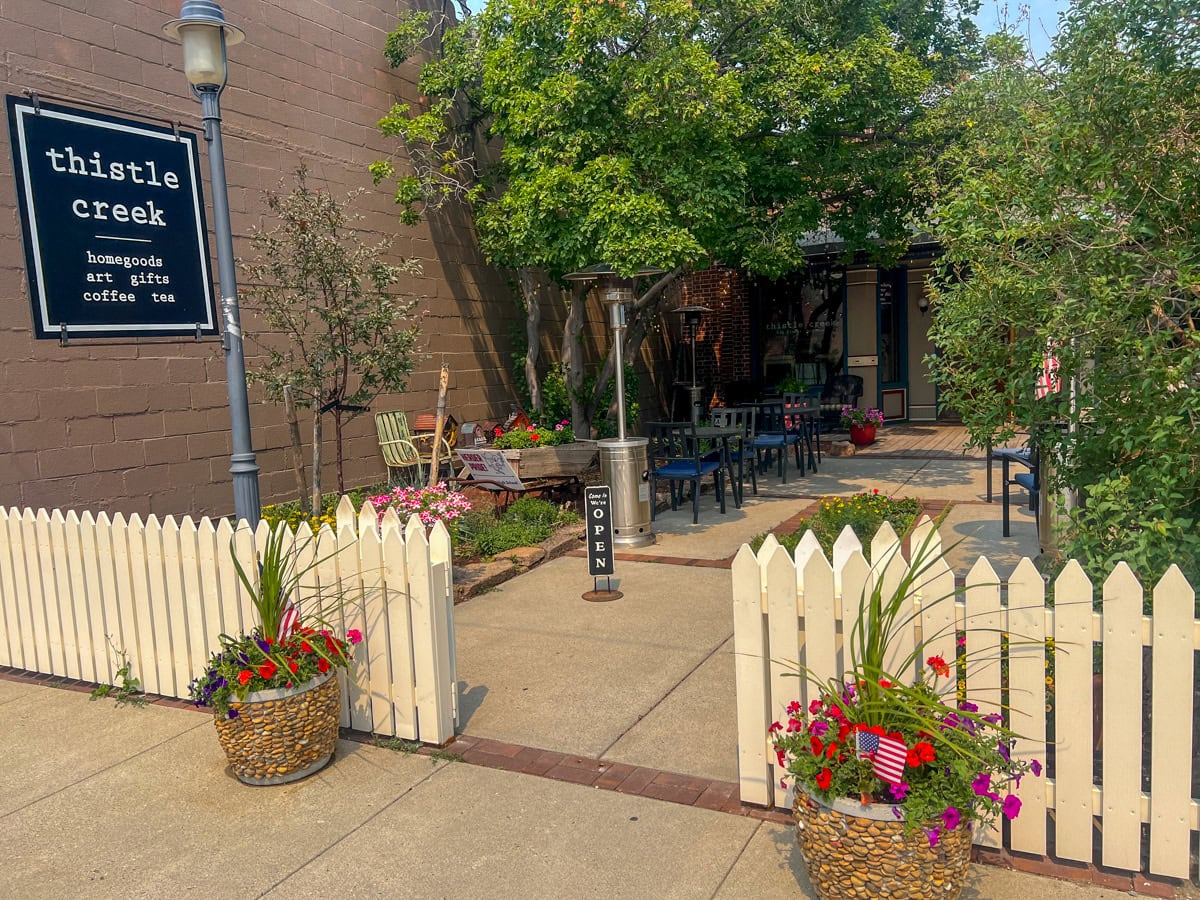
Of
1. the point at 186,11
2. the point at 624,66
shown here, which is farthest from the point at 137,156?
the point at 624,66

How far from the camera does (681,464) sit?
356 inches

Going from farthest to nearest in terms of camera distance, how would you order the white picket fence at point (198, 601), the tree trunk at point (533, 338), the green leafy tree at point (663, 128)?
the tree trunk at point (533, 338), the green leafy tree at point (663, 128), the white picket fence at point (198, 601)

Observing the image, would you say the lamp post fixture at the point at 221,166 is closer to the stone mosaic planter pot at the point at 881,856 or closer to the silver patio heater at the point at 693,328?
the stone mosaic planter pot at the point at 881,856

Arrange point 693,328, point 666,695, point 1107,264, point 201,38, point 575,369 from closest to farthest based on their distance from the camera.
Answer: point 1107,264 < point 666,695 < point 201,38 < point 575,369 < point 693,328

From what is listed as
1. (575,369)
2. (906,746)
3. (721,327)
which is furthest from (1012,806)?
(721,327)

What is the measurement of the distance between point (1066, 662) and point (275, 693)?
9.50ft

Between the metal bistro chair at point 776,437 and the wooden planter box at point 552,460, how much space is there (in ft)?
7.75

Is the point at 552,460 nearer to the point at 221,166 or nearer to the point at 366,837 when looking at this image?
the point at 221,166

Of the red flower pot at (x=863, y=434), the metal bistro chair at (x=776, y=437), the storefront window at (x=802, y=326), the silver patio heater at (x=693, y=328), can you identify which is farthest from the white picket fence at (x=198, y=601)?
the storefront window at (x=802, y=326)

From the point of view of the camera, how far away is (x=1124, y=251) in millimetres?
Result: 3842

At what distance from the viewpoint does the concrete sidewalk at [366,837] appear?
9.74 ft

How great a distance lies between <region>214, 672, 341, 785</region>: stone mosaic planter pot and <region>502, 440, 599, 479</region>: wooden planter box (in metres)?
5.16

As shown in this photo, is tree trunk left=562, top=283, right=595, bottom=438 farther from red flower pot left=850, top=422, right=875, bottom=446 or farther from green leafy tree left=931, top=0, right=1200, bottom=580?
green leafy tree left=931, top=0, right=1200, bottom=580

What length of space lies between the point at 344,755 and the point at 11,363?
14.5 feet
